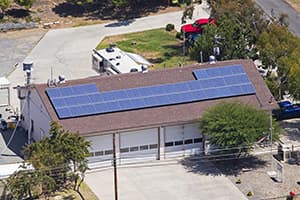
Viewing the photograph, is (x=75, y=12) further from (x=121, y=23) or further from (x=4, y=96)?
(x=4, y=96)

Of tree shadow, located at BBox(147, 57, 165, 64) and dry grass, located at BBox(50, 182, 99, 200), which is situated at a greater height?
tree shadow, located at BBox(147, 57, 165, 64)

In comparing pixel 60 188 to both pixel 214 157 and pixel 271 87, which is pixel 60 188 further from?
pixel 271 87

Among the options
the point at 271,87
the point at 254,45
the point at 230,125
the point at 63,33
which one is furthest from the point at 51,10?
the point at 230,125

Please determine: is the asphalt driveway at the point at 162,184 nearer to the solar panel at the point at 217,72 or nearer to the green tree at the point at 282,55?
the solar panel at the point at 217,72

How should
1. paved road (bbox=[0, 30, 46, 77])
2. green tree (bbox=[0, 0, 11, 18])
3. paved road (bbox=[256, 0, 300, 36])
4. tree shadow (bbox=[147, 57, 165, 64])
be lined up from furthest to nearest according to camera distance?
green tree (bbox=[0, 0, 11, 18])
paved road (bbox=[256, 0, 300, 36])
paved road (bbox=[0, 30, 46, 77])
tree shadow (bbox=[147, 57, 165, 64])

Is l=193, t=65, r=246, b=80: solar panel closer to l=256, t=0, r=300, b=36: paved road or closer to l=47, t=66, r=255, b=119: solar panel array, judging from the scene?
l=47, t=66, r=255, b=119: solar panel array

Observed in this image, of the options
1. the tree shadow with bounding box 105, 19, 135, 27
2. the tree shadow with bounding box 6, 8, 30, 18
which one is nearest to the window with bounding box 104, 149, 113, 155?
the tree shadow with bounding box 105, 19, 135, 27

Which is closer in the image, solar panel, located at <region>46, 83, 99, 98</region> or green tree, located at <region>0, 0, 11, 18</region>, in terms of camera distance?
solar panel, located at <region>46, 83, 99, 98</region>
